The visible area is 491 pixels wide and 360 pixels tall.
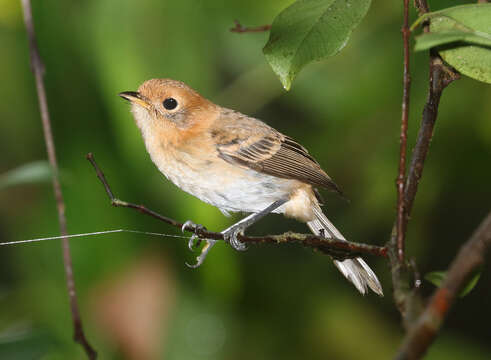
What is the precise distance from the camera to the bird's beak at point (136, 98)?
2.71 metres

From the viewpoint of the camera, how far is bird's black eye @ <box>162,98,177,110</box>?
9.59 ft

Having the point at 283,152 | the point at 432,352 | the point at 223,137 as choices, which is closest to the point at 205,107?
the point at 223,137

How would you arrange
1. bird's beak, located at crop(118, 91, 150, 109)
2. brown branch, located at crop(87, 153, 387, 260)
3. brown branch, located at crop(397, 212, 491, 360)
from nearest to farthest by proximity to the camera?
brown branch, located at crop(397, 212, 491, 360)
brown branch, located at crop(87, 153, 387, 260)
bird's beak, located at crop(118, 91, 150, 109)

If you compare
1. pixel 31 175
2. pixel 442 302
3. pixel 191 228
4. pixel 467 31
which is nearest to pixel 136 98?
pixel 31 175

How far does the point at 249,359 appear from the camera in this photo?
16.3 feet

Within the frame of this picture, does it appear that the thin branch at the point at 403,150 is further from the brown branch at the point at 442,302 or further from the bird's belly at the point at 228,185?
the bird's belly at the point at 228,185

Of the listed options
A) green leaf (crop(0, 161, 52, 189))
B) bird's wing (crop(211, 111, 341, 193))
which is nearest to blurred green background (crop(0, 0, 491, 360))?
bird's wing (crop(211, 111, 341, 193))

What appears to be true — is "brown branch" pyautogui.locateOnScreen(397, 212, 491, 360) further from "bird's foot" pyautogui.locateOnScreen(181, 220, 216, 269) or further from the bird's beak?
the bird's beak

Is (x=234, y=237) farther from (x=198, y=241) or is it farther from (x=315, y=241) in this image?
(x=315, y=241)

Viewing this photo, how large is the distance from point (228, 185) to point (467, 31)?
1.56 metres

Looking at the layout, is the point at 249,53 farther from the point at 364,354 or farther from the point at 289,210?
the point at 364,354

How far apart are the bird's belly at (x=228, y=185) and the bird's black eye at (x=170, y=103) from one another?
0.86 ft

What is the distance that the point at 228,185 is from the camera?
2.94m

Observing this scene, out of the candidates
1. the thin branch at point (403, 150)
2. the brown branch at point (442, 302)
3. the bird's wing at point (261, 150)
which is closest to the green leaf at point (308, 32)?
the thin branch at point (403, 150)
